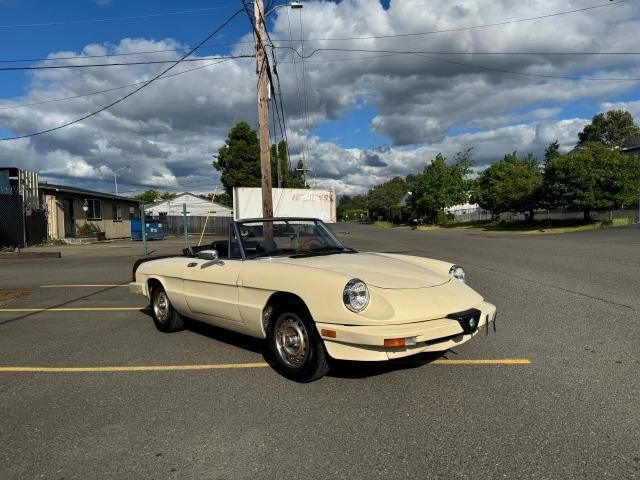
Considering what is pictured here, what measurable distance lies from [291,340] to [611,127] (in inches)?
3789

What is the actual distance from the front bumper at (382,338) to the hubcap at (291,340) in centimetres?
34

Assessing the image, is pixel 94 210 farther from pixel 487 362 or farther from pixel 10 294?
pixel 487 362

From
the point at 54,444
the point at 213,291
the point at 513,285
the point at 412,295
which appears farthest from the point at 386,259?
the point at 513,285

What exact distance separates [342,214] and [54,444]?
186 metres

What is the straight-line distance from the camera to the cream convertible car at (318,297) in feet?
12.5

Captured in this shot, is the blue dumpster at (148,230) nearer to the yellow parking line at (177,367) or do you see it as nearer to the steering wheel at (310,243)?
the yellow parking line at (177,367)

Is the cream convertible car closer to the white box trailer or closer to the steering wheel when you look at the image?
the steering wheel

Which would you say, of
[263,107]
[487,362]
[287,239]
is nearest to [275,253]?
[287,239]

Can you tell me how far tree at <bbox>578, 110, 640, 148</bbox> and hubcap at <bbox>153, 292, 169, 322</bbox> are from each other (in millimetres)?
89262

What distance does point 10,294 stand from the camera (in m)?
9.99

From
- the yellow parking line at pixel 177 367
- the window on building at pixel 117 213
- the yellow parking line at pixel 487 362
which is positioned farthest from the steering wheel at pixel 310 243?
the window on building at pixel 117 213

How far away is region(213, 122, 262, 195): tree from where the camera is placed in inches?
1970

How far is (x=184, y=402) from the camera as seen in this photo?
395 centimetres

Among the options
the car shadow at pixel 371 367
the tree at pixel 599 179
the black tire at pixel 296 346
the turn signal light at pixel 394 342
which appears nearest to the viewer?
the turn signal light at pixel 394 342
